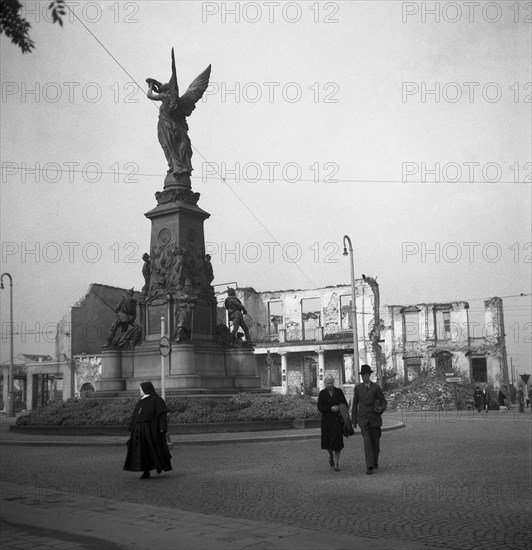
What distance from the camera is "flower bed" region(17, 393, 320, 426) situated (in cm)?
2048

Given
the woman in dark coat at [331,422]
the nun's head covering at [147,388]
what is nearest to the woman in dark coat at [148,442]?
the nun's head covering at [147,388]

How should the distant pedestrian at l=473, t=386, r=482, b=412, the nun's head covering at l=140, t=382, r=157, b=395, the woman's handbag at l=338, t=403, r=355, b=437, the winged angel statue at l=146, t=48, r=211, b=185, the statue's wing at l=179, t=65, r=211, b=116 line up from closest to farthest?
the nun's head covering at l=140, t=382, r=157, b=395 < the woman's handbag at l=338, t=403, r=355, b=437 < the winged angel statue at l=146, t=48, r=211, b=185 < the statue's wing at l=179, t=65, r=211, b=116 < the distant pedestrian at l=473, t=386, r=482, b=412

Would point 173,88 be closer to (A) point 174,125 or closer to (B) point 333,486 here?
(A) point 174,125

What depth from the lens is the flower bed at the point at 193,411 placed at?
20484 mm

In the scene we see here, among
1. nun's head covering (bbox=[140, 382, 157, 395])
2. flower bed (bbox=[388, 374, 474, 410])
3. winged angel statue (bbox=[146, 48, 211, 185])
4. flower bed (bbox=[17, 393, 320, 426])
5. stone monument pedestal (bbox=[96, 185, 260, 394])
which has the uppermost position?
winged angel statue (bbox=[146, 48, 211, 185])

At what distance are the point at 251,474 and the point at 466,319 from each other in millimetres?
55687

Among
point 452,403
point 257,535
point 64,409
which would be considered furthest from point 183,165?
point 452,403

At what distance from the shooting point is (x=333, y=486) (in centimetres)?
1058

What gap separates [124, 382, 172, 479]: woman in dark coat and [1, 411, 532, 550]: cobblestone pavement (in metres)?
0.23

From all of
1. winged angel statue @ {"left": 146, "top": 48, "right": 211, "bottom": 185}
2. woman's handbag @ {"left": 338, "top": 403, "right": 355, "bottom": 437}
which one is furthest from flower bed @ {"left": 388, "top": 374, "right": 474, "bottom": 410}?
woman's handbag @ {"left": 338, "top": 403, "right": 355, "bottom": 437}

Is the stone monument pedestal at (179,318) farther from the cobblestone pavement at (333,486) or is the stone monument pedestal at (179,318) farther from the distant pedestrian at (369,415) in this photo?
the distant pedestrian at (369,415)

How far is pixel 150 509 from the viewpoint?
8.43m

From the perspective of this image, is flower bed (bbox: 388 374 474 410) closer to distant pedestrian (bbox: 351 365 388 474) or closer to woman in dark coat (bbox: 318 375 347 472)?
woman in dark coat (bbox: 318 375 347 472)

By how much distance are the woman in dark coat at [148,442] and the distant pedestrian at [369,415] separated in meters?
3.21
